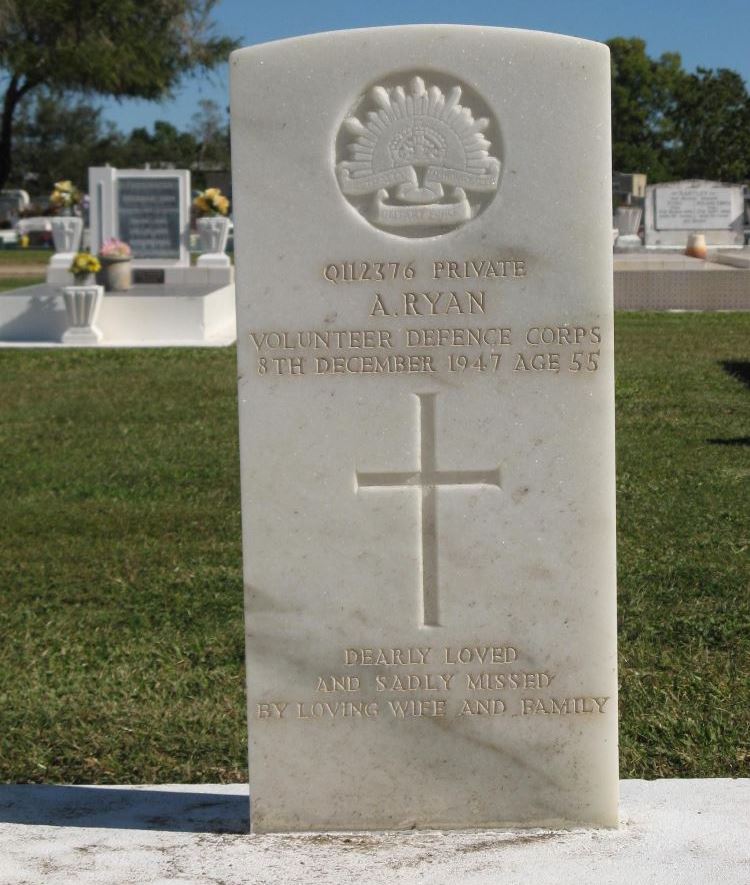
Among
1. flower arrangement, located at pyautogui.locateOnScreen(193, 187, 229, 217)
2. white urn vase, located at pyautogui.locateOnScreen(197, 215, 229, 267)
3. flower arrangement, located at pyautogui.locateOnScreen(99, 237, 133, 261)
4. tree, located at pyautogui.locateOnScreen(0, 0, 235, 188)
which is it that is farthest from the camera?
tree, located at pyautogui.locateOnScreen(0, 0, 235, 188)

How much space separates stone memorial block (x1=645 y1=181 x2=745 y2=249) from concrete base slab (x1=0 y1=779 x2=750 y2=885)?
24328 mm

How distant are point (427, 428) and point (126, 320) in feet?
40.9

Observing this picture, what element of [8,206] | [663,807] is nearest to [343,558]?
[663,807]

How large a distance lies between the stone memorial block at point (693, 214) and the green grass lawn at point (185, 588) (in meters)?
16.9

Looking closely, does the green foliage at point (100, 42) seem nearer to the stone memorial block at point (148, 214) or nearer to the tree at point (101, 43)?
the tree at point (101, 43)

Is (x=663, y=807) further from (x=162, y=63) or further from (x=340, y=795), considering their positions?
(x=162, y=63)

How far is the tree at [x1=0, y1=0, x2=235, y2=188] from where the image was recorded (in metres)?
34.8

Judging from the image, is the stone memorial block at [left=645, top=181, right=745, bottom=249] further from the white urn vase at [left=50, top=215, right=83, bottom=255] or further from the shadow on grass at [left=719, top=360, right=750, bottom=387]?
the shadow on grass at [left=719, top=360, right=750, bottom=387]

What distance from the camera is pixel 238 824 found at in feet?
10.8

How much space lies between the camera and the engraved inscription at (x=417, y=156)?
3070mm

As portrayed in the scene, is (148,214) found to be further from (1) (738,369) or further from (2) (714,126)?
(2) (714,126)

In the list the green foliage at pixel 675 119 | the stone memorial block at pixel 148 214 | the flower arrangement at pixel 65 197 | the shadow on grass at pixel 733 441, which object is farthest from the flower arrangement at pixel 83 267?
the green foliage at pixel 675 119

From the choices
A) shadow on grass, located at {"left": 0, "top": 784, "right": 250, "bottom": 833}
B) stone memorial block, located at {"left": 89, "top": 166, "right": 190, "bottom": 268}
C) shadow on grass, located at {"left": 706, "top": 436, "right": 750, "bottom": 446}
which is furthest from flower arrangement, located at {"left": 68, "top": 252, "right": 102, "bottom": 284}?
shadow on grass, located at {"left": 0, "top": 784, "right": 250, "bottom": 833}

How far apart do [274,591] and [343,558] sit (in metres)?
0.17
